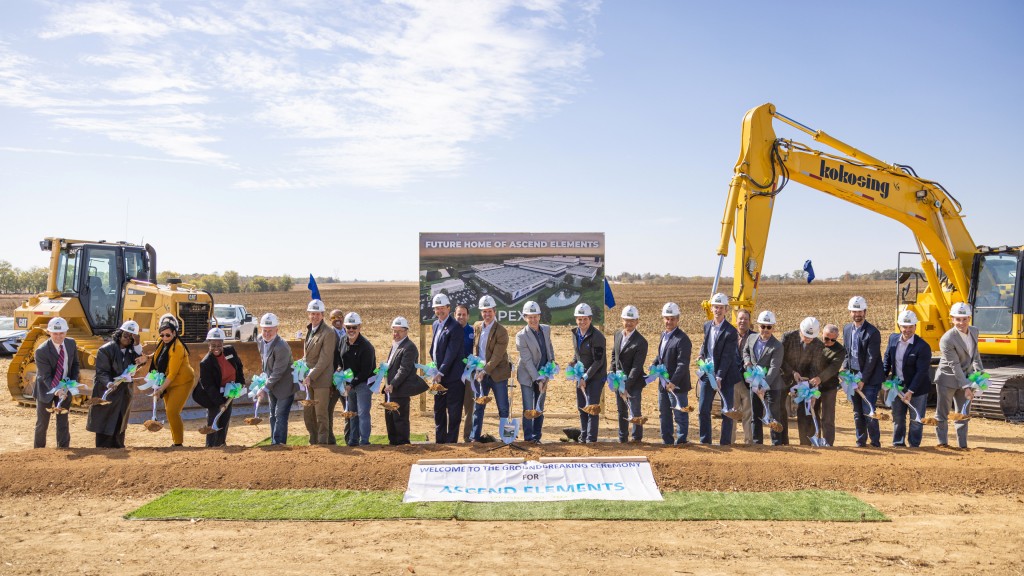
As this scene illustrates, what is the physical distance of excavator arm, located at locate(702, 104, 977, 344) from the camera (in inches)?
493

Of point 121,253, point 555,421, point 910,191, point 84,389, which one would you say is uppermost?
point 910,191

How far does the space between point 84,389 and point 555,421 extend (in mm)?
7489

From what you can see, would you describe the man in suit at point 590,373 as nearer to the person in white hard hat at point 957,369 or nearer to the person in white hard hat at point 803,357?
the person in white hard hat at point 803,357

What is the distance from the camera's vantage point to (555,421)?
13.8 m

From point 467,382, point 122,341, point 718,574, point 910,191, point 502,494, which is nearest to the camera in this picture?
point 718,574

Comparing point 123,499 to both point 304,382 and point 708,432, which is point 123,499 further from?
point 708,432

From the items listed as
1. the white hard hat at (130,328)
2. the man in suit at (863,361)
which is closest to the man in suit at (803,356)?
the man in suit at (863,361)

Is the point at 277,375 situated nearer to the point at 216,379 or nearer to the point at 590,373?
the point at 216,379

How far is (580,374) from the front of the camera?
9.83 metres

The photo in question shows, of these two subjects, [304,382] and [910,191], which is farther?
[910,191]

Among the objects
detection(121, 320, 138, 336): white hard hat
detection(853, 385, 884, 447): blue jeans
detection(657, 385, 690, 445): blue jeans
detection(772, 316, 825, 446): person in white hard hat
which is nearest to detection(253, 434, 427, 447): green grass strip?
detection(121, 320, 138, 336): white hard hat

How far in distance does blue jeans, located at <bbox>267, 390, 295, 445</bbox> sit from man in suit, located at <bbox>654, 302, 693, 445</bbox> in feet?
15.7

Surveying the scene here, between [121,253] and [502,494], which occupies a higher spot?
[121,253]

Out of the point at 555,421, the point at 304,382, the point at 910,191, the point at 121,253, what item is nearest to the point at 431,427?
the point at 555,421
